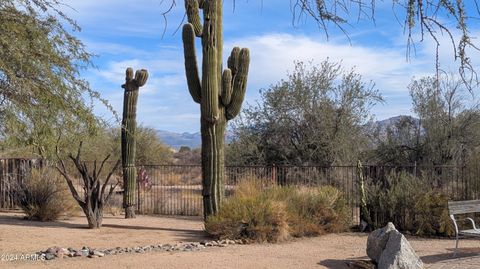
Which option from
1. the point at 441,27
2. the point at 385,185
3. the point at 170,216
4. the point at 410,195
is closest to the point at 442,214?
the point at 410,195

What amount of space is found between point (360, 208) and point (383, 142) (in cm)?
1084

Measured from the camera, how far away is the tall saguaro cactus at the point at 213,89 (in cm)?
1501

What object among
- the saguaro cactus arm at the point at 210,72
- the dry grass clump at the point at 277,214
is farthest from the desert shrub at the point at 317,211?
the saguaro cactus arm at the point at 210,72

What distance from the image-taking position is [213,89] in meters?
15.0

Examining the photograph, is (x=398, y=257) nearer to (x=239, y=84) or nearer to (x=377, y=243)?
(x=377, y=243)

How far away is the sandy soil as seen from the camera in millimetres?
10484

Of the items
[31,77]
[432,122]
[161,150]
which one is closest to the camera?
[31,77]

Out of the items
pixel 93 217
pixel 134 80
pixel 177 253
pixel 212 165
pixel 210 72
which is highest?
pixel 134 80

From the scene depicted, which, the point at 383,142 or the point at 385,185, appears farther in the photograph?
the point at 383,142

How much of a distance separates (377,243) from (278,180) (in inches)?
337

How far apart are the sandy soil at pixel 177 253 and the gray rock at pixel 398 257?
0.99 metres

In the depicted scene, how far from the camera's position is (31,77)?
704cm

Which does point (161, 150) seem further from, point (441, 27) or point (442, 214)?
point (441, 27)

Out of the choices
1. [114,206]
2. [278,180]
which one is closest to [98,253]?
[278,180]
